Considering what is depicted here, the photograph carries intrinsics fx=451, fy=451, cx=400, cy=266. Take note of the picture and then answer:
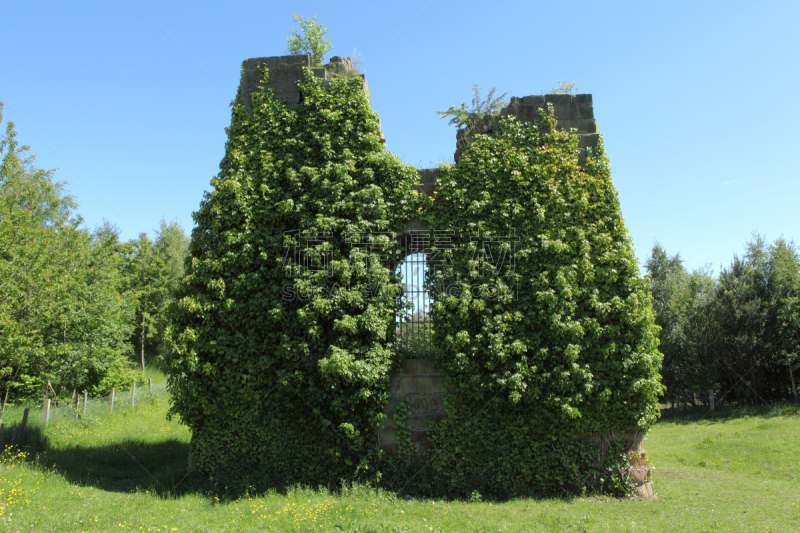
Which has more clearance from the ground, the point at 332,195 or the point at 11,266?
the point at 332,195

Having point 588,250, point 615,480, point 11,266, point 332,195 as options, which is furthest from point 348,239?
point 11,266

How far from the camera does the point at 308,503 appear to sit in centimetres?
750

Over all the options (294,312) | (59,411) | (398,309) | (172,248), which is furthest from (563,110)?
(172,248)

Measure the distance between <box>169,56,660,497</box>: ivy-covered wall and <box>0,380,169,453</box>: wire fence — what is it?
2068mm

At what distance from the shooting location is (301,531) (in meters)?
6.23

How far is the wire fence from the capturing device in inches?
413

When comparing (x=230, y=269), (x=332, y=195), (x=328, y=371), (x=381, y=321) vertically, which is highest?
(x=332, y=195)

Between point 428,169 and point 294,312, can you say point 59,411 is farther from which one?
point 428,169

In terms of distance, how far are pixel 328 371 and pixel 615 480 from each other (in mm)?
5712

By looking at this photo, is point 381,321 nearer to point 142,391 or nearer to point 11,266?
point 11,266

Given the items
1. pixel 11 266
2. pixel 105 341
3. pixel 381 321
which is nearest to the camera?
pixel 381 321

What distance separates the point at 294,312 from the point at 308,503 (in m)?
3.40

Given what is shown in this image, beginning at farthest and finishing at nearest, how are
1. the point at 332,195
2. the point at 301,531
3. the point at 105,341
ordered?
the point at 105,341, the point at 332,195, the point at 301,531

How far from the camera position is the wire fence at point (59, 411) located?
10.5m
